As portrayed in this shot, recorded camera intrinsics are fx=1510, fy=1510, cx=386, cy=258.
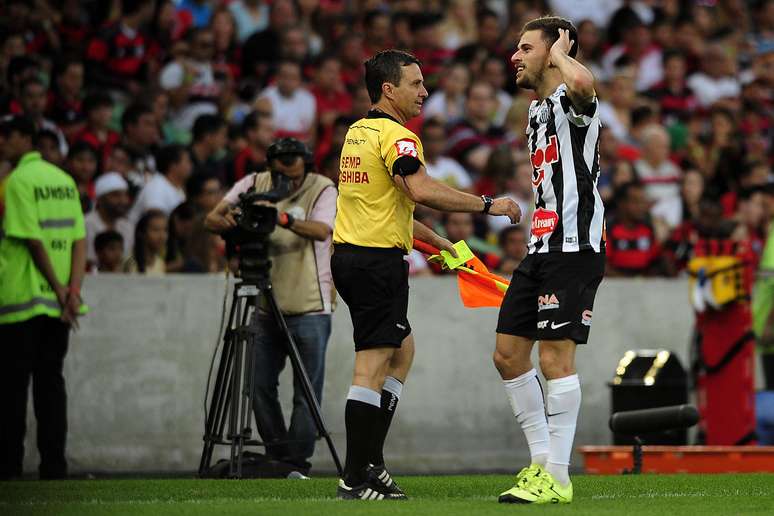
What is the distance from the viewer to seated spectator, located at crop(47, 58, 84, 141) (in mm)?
14859

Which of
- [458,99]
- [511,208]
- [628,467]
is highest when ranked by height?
[458,99]

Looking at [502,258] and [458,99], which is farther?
[458,99]

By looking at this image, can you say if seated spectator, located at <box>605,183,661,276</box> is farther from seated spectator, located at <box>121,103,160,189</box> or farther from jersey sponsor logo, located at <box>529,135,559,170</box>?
jersey sponsor logo, located at <box>529,135,559,170</box>

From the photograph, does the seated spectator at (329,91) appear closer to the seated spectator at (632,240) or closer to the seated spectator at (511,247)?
the seated spectator at (511,247)

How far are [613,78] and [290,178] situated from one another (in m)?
9.05

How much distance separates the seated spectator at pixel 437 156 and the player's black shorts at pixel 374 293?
24.9 ft

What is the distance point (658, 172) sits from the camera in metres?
16.9

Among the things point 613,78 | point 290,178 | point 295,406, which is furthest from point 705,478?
point 613,78

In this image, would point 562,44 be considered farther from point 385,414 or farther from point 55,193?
point 55,193

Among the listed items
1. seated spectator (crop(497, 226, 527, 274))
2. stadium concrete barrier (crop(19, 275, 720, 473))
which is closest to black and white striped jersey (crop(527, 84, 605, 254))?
stadium concrete barrier (crop(19, 275, 720, 473))

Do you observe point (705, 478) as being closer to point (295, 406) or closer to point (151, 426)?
point (295, 406)

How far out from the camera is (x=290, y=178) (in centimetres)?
1064

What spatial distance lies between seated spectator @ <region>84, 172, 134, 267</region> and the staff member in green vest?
85.6 inches

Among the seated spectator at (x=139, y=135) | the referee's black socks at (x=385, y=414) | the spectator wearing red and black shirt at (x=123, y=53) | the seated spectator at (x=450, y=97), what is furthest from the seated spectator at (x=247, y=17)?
the referee's black socks at (x=385, y=414)
